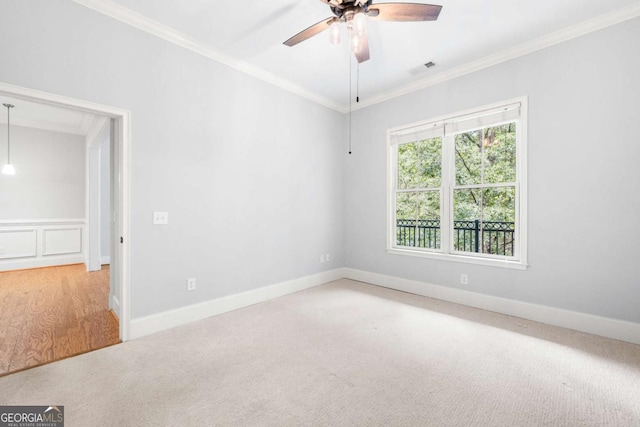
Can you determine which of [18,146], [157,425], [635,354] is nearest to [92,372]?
[157,425]

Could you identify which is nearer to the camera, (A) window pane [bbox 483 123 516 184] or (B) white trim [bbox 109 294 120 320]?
(B) white trim [bbox 109 294 120 320]

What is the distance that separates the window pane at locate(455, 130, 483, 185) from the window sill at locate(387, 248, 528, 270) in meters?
0.97

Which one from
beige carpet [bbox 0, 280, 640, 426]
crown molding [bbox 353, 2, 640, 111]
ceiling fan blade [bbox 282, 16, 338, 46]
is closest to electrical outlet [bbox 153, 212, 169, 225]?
beige carpet [bbox 0, 280, 640, 426]

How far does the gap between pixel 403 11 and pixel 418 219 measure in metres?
2.78

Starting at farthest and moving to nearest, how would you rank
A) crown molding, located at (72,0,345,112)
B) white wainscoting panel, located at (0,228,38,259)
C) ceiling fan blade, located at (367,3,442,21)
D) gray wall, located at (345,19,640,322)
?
white wainscoting panel, located at (0,228,38,259) < gray wall, located at (345,19,640,322) < crown molding, located at (72,0,345,112) < ceiling fan blade, located at (367,3,442,21)

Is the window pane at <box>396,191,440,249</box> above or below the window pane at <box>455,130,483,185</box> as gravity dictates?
below

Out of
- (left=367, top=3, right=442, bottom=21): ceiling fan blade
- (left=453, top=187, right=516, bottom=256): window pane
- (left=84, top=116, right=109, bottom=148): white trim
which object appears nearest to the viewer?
(left=367, top=3, right=442, bottom=21): ceiling fan blade

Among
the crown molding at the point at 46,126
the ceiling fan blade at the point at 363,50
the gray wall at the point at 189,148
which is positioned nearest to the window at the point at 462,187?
the gray wall at the point at 189,148

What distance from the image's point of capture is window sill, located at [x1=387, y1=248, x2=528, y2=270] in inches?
125

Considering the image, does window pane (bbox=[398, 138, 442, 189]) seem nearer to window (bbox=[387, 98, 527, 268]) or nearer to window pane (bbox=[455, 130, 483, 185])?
window (bbox=[387, 98, 527, 268])

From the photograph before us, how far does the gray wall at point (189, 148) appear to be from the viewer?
225 centimetres

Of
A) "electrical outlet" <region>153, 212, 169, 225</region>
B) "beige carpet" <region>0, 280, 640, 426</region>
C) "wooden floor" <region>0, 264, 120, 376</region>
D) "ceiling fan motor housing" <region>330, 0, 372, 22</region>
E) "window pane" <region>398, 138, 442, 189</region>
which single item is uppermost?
"ceiling fan motor housing" <region>330, 0, 372, 22</region>

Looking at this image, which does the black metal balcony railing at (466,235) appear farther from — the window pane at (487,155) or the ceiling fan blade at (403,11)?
the ceiling fan blade at (403,11)

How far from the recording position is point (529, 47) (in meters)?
3.02
